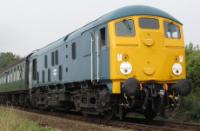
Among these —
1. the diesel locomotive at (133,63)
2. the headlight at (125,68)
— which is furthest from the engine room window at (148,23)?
the headlight at (125,68)

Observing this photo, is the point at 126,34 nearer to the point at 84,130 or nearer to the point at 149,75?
the point at 149,75

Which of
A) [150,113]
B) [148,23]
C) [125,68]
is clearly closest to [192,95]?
[150,113]

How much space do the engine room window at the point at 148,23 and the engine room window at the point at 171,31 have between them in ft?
1.29

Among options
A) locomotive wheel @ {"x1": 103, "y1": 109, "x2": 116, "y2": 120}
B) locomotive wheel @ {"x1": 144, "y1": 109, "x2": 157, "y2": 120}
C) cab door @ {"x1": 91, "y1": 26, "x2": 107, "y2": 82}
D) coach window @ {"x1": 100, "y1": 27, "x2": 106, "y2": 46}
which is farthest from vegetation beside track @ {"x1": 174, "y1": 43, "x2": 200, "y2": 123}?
coach window @ {"x1": 100, "y1": 27, "x2": 106, "y2": 46}

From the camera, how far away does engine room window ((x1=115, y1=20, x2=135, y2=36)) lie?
12695mm

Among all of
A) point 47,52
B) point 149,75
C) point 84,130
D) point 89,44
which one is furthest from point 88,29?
point 47,52

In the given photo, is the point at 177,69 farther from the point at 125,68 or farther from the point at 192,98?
the point at 192,98

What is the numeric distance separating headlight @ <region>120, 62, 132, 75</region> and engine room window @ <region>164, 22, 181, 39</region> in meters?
1.70

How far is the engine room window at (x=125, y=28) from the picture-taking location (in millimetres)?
12695

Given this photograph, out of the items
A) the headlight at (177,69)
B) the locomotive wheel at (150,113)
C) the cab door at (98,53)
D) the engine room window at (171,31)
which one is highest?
the engine room window at (171,31)

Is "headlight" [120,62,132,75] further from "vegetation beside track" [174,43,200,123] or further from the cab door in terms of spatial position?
"vegetation beside track" [174,43,200,123]

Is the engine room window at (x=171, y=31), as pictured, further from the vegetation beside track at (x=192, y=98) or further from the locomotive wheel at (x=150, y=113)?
the vegetation beside track at (x=192, y=98)

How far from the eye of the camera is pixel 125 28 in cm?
1280

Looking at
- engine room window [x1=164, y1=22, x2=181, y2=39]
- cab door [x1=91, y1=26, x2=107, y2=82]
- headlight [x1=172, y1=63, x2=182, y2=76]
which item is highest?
engine room window [x1=164, y1=22, x2=181, y2=39]
